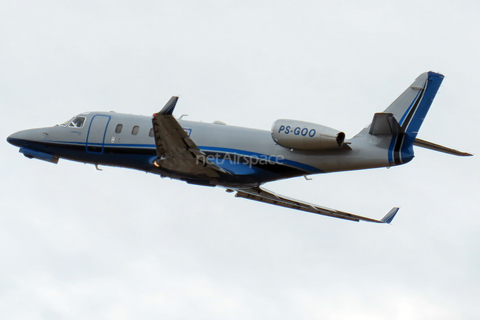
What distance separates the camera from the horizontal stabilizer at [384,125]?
2755cm

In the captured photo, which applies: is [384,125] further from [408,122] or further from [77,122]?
[77,122]

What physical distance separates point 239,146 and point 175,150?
330 cm

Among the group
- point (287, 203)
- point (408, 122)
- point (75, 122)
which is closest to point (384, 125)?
point (408, 122)

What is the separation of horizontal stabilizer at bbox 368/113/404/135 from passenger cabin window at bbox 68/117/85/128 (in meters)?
13.2

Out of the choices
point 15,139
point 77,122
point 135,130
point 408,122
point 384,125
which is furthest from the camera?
point 15,139

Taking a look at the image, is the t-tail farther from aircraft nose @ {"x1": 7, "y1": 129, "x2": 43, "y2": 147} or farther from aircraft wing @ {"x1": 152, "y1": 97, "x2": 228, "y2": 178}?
aircraft nose @ {"x1": 7, "y1": 129, "x2": 43, "y2": 147}

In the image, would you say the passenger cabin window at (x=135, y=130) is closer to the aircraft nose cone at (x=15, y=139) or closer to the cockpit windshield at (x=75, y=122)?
the cockpit windshield at (x=75, y=122)

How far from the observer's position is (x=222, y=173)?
30.2 metres

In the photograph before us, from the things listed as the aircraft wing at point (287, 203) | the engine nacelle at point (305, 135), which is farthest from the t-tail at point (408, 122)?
the aircraft wing at point (287, 203)

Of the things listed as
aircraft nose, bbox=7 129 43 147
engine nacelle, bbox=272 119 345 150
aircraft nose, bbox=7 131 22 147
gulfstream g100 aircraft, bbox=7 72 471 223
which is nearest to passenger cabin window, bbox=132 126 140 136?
gulfstream g100 aircraft, bbox=7 72 471 223

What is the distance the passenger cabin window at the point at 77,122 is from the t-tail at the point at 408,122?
43.0ft

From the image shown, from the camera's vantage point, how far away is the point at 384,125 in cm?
2809

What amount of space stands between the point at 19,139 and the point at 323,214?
14.6 metres

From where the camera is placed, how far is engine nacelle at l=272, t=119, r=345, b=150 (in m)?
28.3
